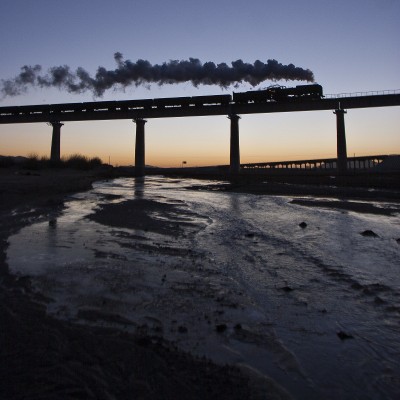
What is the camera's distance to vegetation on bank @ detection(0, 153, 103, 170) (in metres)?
37.0

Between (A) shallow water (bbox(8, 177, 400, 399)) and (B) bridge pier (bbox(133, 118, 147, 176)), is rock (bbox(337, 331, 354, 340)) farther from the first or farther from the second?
(B) bridge pier (bbox(133, 118, 147, 176))

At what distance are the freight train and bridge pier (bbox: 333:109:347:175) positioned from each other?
12.5 ft

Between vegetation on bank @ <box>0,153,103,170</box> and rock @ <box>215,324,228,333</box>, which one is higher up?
vegetation on bank @ <box>0,153,103,170</box>

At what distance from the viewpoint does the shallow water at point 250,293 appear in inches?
107

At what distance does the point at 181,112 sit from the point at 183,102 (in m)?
1.37

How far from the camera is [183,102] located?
4878cm

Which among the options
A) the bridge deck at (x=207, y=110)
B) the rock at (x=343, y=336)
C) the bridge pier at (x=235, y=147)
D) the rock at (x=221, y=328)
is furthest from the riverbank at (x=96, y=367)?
the bridge pier at (x=235, y=147)

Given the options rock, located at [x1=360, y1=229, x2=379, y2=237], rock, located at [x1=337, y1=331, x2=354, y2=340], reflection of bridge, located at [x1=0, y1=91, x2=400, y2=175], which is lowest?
rock, located at [x1=337, y1=331, x2=354, y2=340]

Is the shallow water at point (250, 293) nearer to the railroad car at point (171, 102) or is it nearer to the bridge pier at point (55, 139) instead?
the railroad car at point (171, 102)

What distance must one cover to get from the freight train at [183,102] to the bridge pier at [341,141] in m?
3.82

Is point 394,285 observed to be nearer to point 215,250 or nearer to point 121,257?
point 215,250

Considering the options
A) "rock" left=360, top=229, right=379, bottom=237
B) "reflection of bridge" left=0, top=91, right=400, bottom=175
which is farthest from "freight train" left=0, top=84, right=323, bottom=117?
"rock" left=360, top=229, right=379, bottom=237

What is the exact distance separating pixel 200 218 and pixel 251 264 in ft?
17.8

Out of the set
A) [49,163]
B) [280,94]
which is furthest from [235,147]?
[49,163]
